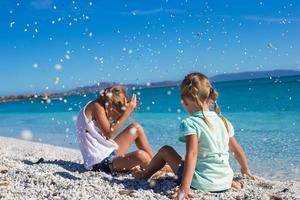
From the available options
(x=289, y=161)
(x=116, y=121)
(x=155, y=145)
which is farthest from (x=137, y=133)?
(x=155, y=145)

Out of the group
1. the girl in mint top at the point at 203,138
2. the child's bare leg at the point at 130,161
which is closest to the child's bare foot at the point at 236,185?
the girl in mint top at the point at 203,138

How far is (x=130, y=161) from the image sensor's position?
23.1ft

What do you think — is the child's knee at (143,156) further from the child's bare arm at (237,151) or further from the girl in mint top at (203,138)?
the child's bare arm at (237,151)

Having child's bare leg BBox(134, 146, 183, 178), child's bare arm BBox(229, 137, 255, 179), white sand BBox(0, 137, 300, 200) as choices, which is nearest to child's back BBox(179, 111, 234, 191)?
white sand BBox(0, 137, 300, 200)

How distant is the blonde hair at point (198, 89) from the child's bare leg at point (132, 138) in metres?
1.52

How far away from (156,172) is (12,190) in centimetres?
190

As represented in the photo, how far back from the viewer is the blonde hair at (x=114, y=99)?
7168 millimetres

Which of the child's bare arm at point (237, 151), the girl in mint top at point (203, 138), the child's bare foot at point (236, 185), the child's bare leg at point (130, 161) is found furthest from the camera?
Answer: the child's bare leg at point (130, 161)

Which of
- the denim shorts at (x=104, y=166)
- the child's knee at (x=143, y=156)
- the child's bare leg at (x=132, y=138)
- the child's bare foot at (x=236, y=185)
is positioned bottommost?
the denim shorts at (x=104, y=166)

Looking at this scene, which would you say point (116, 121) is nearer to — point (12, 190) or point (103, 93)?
point (103, 93)

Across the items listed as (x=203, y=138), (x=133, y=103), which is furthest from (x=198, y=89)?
(x=133, y=103)

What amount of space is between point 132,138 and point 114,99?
598mm

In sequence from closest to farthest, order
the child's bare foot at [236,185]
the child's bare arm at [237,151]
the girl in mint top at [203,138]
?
the girl in mint top at [203,138], the child's bare foot at [236,185], the child's bare arm at [237,151]

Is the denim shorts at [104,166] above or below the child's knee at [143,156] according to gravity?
below
